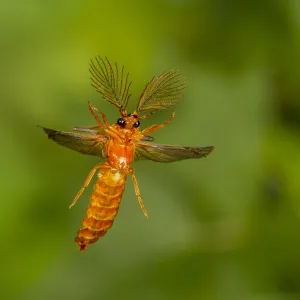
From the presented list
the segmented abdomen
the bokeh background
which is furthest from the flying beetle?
the bokeh background

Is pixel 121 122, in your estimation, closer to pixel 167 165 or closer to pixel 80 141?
pixel 80 141

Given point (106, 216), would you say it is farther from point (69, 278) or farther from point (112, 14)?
point (112, 14)

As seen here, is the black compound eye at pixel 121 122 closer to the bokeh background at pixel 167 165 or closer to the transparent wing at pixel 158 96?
the transparent wing at pixel 158 96

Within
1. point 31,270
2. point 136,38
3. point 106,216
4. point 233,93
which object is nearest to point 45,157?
point 31,270

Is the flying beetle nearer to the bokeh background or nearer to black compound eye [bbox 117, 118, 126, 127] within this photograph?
black compound eye [bbox 117, 118, 126, 127]

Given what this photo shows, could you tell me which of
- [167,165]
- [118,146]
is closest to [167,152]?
[118,146]
